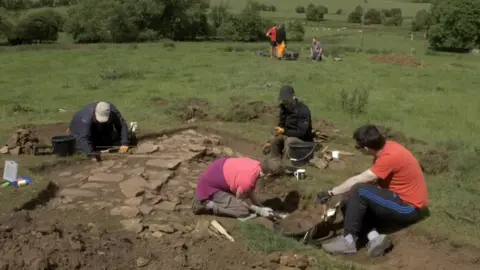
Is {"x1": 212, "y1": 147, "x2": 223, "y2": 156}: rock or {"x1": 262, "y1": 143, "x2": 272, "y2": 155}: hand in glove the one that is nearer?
{"x1": 212, "y1": 147, "x2": 223, "y2": 156}: rock

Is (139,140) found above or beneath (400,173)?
beneath

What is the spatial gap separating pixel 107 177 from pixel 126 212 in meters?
1.35

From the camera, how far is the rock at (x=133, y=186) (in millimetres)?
6979

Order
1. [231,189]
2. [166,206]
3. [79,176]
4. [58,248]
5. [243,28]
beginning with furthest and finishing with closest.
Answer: [243,28], [79,176], [166,206], [231,189], [58,248]

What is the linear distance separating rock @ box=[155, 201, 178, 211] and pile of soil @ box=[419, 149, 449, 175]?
13.1 feet

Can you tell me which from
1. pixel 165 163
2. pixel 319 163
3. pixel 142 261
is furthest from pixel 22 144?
pixel 319 163

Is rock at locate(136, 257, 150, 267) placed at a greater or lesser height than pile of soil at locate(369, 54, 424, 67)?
lesser

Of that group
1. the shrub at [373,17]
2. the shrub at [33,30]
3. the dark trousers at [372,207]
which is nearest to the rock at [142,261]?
the dark trousers at [372,207]

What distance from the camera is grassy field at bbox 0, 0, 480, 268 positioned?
26.3 feet

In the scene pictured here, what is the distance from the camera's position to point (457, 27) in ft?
98.3

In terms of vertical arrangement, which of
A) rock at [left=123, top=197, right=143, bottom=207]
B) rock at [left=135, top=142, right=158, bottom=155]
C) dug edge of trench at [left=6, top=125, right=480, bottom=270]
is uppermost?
rock at [left=135, top=142, right=158, bottom=155]

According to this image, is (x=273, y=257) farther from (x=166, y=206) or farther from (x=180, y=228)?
(x=166, y=206)

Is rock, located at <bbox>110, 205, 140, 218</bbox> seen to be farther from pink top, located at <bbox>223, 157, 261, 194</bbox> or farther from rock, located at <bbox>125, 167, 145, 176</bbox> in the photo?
rock, located at <bbox>125, 167, 145, 176</bbox>

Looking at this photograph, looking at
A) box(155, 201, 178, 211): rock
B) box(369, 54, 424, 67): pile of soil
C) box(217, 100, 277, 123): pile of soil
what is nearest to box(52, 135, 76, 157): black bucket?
box(155, 201, 178, 211): rock
